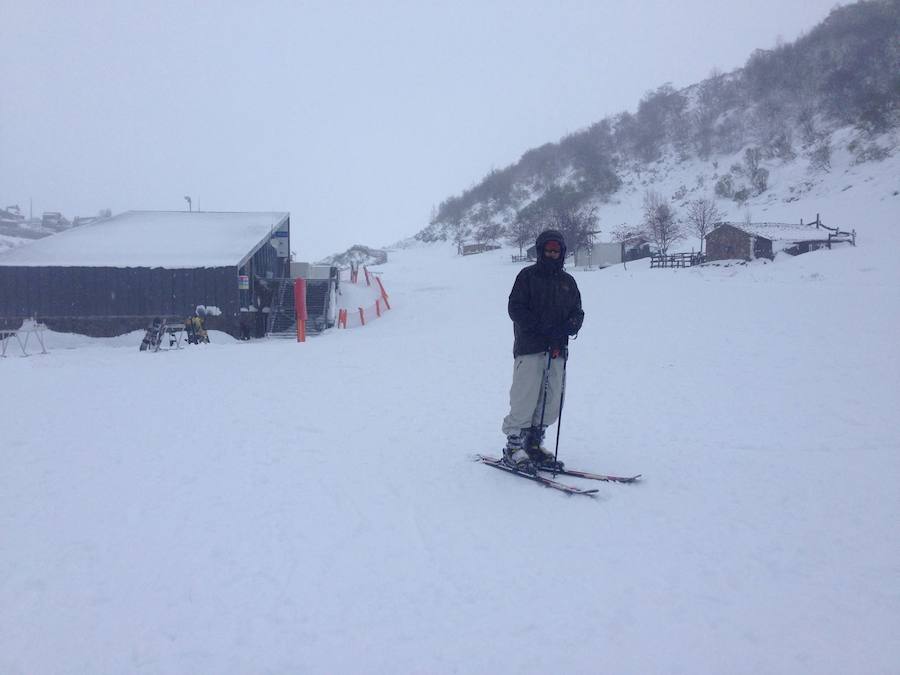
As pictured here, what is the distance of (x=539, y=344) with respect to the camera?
5.27 m

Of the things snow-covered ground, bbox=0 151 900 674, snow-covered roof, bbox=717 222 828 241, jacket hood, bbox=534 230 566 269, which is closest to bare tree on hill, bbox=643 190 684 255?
snow-covered roof, bbox=717 222 828 241

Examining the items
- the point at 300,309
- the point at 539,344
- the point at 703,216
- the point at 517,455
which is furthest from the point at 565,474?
the point at 703,216

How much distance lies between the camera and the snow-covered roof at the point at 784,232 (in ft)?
112

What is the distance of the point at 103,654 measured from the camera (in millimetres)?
2871

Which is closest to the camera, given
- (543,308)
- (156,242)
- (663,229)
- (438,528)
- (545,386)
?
(438,528)

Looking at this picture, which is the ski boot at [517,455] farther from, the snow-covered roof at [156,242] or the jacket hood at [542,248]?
the snow-covered roof at [156,242]

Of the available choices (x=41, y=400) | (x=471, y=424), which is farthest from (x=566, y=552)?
(x=41, y=400)

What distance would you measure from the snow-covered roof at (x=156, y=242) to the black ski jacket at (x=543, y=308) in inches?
705

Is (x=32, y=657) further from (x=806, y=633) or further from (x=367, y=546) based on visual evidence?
(x=806, y=633)

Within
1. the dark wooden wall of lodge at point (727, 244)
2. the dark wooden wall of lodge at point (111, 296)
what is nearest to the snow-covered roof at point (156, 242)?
the dark wooden wall of lodge at point (111, 296)

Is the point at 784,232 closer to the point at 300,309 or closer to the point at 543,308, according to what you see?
the point at 300,309

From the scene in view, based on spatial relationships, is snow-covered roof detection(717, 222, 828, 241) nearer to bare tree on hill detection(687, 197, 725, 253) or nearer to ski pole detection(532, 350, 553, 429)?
bare tree on hill detection(687, 197, 725, 253)

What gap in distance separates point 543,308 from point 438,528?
83.4 inches

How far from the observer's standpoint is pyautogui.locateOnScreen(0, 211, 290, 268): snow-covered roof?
21.0 m
